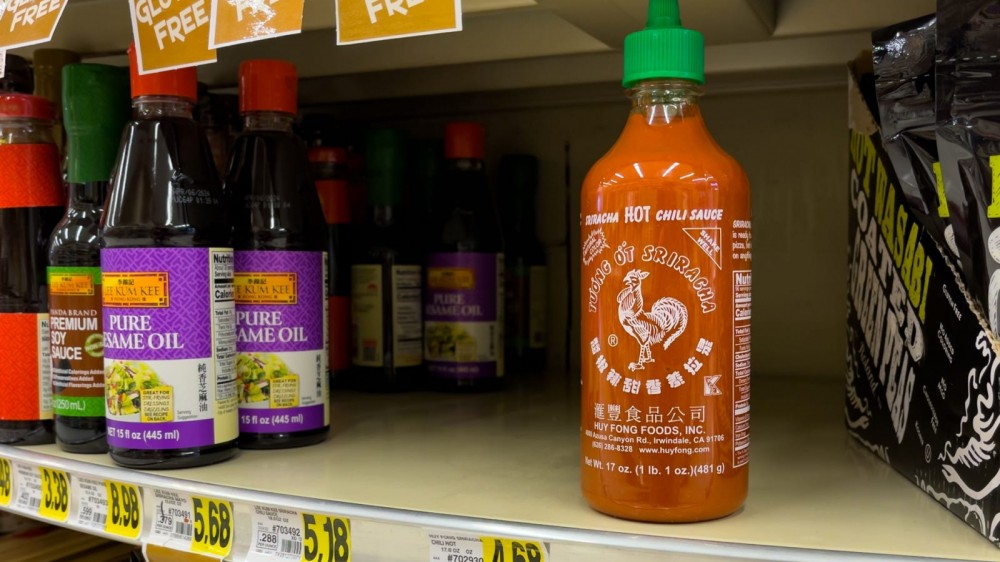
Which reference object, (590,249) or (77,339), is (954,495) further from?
(77,339)

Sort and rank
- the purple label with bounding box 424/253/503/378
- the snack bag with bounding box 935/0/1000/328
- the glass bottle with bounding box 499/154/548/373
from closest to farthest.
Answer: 1. the snack bag with bounding box 935/0/1000/328
2. the purple label with bounding box 424/253/503/378
3. the glass bottle with bounding box 499/154/548/373

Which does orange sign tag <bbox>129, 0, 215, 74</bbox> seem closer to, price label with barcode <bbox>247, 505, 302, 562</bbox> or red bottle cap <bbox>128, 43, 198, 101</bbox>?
red bottle cap <bbox>128, 43, 198, 101</bbox>

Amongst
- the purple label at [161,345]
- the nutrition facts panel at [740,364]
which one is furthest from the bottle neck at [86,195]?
the nutrition facts panel at [740,364]

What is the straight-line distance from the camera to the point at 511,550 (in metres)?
0.52

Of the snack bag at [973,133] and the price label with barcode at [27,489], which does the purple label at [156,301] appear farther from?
the snack bag at [973,133]

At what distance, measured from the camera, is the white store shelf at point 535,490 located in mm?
492

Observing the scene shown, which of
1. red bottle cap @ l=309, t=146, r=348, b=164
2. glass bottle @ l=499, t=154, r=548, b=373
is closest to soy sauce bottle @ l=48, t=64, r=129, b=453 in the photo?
red bottle cap @ l=309, t=146, r=348, b=164

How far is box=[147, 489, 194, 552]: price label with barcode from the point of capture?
A: 648mm

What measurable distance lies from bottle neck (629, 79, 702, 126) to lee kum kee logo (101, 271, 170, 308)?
395 millimetres

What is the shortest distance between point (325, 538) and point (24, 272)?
0.44 meters

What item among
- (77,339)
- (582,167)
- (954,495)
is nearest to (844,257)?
(582,167)

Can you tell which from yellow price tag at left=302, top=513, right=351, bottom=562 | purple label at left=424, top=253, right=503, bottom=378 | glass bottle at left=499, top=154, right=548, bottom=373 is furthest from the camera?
glass bottle at left=499, top=154, right=548, bottom=373

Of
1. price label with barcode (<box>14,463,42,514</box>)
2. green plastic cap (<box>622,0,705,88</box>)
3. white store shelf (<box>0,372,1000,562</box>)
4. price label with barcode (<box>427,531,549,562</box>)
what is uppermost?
green plastic cap (<box>622,0,705,88</box>)

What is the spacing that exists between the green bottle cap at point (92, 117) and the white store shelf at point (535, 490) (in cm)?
27
